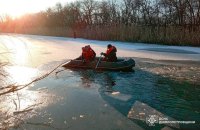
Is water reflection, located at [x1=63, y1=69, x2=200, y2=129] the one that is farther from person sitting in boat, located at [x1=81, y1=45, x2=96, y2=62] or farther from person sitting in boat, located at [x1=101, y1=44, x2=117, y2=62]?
person sitting in boat, located at [x1=81, y1=45, x2=96, y2=62]

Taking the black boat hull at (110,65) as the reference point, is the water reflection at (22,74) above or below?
below

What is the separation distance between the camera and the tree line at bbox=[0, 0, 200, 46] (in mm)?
21391

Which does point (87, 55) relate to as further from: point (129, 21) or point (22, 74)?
point (129, 21)

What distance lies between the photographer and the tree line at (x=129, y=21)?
21391 millimetres

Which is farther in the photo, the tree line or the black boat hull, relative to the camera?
the tree line

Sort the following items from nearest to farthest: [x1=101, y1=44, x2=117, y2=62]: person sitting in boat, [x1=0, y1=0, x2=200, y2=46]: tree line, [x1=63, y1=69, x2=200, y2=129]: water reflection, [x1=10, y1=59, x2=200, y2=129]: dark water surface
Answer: [x1=10, y1=59, x2=200, y2=129]: dark water surface → [x1=63, y1=69, x2=200, y2=129]: water reflection → [x1=101, y1=44, x2=117, y2=62]: person sitting in boat → [x1=0, y1=0, x2=200, y2=46]: tree line

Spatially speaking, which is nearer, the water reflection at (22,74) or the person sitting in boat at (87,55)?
the water reflection at (22,74)

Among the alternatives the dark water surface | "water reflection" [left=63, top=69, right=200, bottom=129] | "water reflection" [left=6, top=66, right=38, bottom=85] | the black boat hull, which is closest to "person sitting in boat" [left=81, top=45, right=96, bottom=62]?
the black boat hull

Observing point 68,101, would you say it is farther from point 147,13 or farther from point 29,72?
point 147,13

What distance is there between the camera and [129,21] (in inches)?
1099

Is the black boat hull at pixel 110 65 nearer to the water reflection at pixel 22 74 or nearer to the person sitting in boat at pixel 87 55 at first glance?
the person sitting in boat at pixel 87 55

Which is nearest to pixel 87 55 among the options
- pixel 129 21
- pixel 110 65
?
pixel 110 65

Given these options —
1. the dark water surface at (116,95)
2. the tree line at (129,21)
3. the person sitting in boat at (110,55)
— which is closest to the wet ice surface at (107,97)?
the dark water surface at (116,95)

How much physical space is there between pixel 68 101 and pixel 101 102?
34.6 inches
